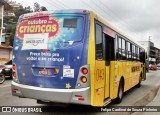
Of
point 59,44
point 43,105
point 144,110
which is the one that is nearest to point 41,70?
point 59,44

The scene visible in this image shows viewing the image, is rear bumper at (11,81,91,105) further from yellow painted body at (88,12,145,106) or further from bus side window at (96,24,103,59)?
bus side window at (96,24,103,59)

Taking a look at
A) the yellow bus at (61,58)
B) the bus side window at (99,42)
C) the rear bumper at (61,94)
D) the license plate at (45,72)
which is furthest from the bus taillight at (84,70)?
the license plate at (45,72)

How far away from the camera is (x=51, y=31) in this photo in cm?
822

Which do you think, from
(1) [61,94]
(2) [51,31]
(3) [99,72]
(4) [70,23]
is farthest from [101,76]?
(2) [51,31]

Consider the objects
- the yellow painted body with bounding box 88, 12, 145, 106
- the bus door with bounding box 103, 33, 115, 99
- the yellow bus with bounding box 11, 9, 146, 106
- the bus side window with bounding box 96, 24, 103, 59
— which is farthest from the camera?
the bus door with bounding box 103, 33, 115, 99

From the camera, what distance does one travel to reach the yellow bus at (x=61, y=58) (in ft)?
25.3

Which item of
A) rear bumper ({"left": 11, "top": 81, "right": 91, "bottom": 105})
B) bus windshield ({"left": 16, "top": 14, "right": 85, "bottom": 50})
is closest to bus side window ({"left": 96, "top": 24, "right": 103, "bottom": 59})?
bus windshield ({"left": 16, "top": 14, "right": 85, "bottom": 50})

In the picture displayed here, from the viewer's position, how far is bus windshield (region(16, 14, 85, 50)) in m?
8.05

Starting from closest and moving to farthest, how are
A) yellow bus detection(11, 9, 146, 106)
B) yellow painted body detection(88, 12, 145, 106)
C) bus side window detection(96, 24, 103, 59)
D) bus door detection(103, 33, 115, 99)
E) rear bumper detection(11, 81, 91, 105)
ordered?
1. rear bumper detection(11, 81, 91, 105)
2. yellow bus detection(11, 9, 146, 106)
3. yellow painted body detection(88, 12, 145, 106)
4. bus side window detection(96, 24, 103, 59)
5. bus door detection(103, 33, 115, 99)

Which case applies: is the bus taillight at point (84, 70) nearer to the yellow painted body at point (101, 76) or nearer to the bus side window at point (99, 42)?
the yellow painted body at point (101, 76)

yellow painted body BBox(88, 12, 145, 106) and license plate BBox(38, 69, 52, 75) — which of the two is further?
license plate BBox(38, 69, 52, 75)

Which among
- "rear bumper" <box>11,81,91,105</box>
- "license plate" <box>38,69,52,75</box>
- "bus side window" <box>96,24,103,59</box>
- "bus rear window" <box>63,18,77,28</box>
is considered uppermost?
"bus rear window" <box>63,18,77,28</box>

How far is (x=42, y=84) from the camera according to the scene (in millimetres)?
8031

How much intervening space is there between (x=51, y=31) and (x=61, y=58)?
843 millimetres
